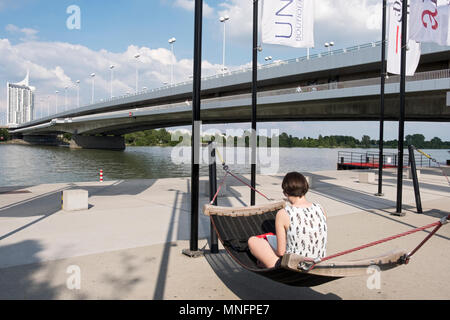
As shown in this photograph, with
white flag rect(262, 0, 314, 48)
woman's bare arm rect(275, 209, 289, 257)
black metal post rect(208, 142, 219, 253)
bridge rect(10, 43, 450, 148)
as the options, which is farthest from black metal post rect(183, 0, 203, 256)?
bridge rect(10, 43, 450, 148)

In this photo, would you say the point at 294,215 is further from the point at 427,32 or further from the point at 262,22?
the point at 427,32

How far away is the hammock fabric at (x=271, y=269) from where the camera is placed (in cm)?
313

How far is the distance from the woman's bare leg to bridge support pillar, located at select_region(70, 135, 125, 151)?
80879 millimetres

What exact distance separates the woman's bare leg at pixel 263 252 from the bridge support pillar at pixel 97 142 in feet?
265

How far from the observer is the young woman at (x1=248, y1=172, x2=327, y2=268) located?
350cm

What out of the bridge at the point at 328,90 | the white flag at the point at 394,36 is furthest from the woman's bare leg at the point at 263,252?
the bridge at the point at 328,90

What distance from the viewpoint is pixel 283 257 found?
315cm

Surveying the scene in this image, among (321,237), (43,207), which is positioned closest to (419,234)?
(321,237)

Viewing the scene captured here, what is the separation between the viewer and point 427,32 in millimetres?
9461

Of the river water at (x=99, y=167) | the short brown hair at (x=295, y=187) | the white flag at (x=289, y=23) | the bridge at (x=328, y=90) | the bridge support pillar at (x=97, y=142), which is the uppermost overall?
the bridge at (x=328, y=90)

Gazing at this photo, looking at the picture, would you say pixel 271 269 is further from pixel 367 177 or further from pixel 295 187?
pixel 367 177

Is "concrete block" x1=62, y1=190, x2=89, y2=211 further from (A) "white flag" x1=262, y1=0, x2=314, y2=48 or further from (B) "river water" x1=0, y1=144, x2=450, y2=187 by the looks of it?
(B) "river water" x1=0, y1=144, x2=450, y2=187

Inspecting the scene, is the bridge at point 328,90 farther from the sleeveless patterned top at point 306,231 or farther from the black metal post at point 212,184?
the sleeveless patterned top at point 306,231

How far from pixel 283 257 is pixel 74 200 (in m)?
7.13
